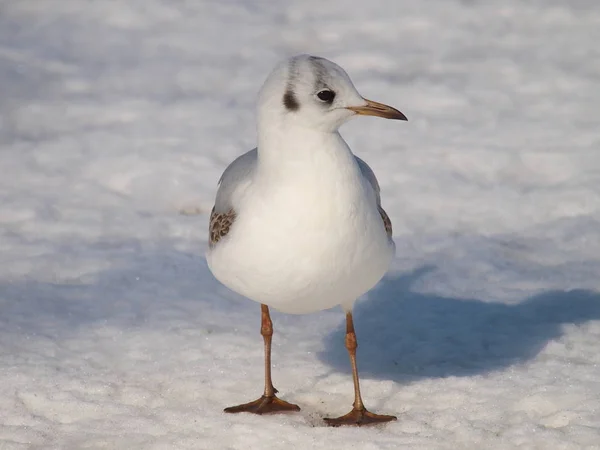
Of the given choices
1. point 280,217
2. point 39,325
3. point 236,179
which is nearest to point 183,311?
point 39,325

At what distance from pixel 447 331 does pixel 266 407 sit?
1.58 metres

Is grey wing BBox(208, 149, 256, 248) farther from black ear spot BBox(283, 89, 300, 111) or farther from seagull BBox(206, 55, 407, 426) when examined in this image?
black ear spot BBox(283, 89, 300, 111)

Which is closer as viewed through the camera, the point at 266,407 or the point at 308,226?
the point at 308,226

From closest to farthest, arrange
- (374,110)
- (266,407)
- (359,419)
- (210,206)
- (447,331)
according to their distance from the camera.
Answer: (374,110), (359,419), (266,407), (447,331), (210,206)

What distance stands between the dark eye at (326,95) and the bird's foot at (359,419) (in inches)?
68.7

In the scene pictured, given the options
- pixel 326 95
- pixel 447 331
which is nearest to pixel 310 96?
pixel 326 95

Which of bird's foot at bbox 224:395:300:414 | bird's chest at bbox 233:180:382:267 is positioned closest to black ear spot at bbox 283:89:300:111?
bird's chest at bbox 233:180:382:267

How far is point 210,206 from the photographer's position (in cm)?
922

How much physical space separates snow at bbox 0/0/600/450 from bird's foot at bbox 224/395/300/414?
0.44 feet

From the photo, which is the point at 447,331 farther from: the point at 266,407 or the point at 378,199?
the point at 266,407

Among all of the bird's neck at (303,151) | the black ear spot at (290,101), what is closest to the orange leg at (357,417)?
the bird's neck at (303,151)

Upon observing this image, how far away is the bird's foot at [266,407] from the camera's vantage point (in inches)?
238

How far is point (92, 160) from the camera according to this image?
9.99 metres

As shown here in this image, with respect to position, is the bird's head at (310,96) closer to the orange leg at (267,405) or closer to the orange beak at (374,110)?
the orange beak at (374,110)
